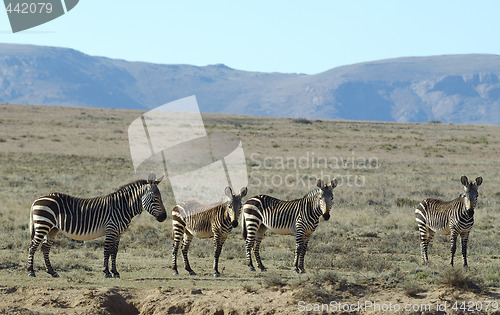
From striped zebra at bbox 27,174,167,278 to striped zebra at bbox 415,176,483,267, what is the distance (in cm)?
666

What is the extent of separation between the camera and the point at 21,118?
239ft

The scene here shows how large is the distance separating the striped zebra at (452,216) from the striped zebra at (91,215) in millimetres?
6663

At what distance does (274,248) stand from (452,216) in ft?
18.3

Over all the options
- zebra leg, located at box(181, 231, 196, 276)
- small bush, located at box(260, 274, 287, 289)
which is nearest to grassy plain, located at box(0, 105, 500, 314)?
small bush, located at box(260, 274, 287, 289)

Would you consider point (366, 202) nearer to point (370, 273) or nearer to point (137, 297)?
point (370, 273)

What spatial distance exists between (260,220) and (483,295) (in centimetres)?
555

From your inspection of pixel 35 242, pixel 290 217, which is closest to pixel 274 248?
pixel 290 217

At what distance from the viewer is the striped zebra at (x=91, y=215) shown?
1302 cm

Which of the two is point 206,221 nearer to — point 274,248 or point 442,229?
point 274,248

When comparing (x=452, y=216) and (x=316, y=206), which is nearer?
(x=316, y=206)

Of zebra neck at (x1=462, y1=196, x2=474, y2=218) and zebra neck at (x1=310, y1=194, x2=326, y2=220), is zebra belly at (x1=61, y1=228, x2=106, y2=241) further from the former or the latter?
zebra neck at (x1=462, y1=196, x2=474, y2=218)

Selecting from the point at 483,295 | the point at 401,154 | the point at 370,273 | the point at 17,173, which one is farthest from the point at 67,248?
the point at 401,154

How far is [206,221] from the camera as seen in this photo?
14.3 m

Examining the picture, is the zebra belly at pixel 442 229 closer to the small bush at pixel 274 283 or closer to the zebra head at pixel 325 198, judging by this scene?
the zebra head at pixel 325 198
